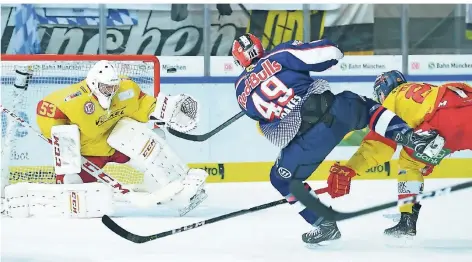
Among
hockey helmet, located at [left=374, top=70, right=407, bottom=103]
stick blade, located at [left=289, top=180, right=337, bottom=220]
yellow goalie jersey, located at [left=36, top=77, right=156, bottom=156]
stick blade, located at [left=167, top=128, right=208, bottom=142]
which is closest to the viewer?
stick blade, located at [left=289, top=180, right=337, bottom=220]

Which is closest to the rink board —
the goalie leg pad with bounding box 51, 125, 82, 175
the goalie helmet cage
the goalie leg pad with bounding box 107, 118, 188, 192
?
the goalie helmet cage

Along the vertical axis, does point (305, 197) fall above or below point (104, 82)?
below

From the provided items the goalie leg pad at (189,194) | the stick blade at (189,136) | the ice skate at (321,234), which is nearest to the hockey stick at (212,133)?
the stick blade at (189,136)

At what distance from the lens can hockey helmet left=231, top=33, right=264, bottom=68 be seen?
3076 millimetres

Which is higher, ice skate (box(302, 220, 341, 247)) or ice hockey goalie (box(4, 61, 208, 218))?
ice hockey goalie (box(4, 61, 208, 218))

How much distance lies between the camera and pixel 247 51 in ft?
10.1

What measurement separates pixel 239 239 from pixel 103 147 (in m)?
0.95

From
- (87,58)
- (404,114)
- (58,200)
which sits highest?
(87,58)

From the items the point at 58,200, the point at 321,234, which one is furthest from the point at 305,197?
the point at 58,200

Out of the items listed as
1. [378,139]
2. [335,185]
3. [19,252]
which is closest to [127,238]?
[19,252]

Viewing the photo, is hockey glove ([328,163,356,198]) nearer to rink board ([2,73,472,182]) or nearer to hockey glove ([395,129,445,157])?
hockey glove ([395,129,445,157])

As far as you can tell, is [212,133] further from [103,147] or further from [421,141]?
[421,141]

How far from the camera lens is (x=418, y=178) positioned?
3.13 meters

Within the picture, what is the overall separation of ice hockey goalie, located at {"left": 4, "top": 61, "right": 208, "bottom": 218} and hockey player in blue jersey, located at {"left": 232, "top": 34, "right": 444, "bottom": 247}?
872mm
